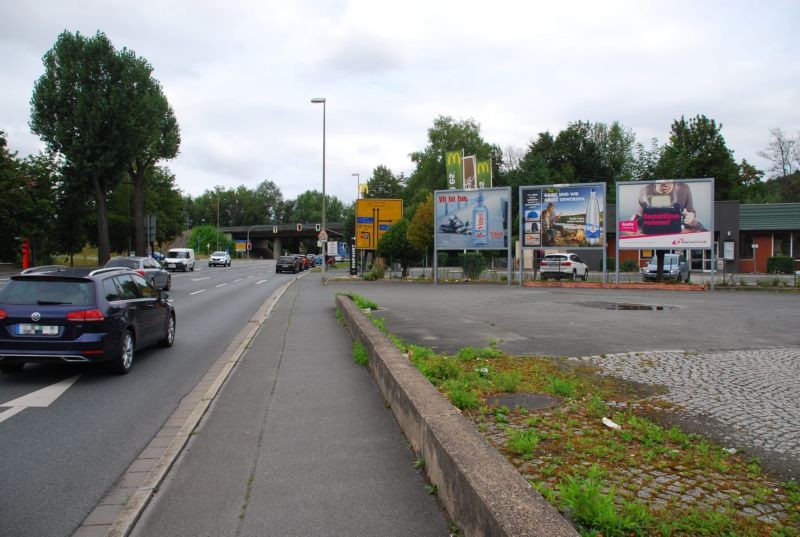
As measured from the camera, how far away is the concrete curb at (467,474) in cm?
287

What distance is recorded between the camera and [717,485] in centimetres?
393

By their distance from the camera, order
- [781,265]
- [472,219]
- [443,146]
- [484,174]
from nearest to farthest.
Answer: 1. [472,219]
2. [781,265]
3. [484,174]
4. [443,146]

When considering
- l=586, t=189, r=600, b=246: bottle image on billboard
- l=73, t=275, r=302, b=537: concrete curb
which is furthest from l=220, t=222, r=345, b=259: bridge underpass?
l=73, t=275, r=302, b=537: concrete curb

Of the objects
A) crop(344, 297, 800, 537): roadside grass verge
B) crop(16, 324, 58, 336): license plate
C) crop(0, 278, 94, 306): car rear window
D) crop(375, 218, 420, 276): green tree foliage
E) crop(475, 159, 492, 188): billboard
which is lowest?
crop(344, 297, 800, 537): roadside grass verge

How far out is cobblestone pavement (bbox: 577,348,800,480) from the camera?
193 inches

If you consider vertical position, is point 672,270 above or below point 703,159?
below

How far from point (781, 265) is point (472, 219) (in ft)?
83.2

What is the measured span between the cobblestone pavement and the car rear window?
700 cm

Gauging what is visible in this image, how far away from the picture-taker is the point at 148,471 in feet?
15.9

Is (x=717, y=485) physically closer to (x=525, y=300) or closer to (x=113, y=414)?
(x=113, y=414)

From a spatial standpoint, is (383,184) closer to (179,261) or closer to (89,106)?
(179,261)

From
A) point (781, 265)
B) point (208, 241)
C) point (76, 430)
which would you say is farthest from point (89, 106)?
point (208, 241)

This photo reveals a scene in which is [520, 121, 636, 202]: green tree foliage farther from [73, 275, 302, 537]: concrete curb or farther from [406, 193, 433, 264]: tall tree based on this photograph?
[73, 275, 302, 537]: concrete curb

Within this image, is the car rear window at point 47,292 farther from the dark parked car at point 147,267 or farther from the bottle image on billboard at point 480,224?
the bottle image on billboard at point 480,224
